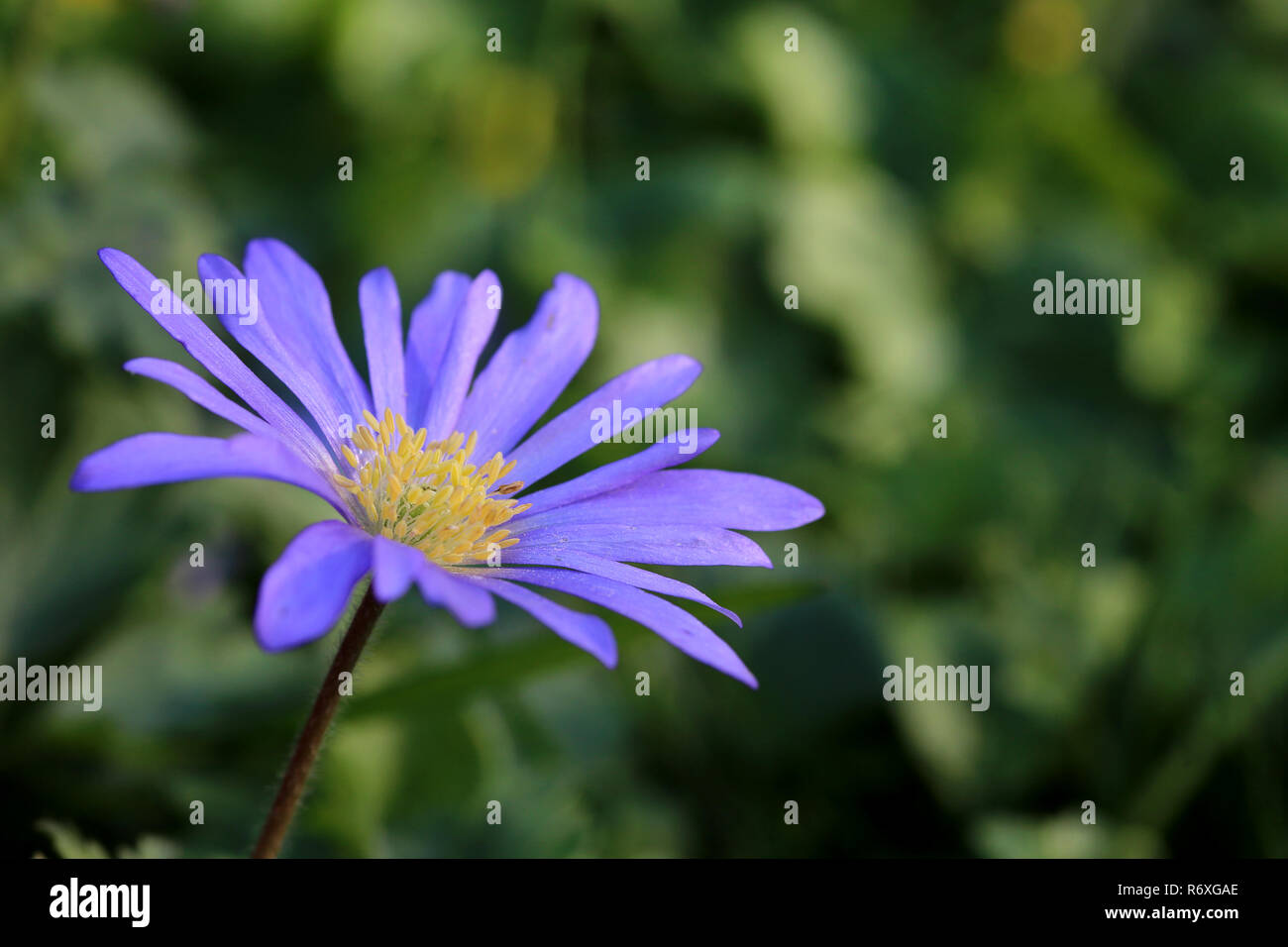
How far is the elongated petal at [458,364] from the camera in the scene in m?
1.76

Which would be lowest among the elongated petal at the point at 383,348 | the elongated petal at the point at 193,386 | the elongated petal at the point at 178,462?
the elongated petal at the point at 178,462

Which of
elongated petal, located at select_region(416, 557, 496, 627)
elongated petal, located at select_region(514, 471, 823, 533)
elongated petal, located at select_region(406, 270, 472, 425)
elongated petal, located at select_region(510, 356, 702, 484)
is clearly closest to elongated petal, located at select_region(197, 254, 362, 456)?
elongated petal, located at select_region(406, 270, 472, 425)

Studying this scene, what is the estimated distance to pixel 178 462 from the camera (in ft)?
3.83

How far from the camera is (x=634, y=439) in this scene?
2842 millimetres

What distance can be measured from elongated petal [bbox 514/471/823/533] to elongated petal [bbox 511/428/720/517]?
0.02 meters

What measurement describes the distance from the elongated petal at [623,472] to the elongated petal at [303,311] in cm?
30

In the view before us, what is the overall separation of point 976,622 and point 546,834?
1.36 meters

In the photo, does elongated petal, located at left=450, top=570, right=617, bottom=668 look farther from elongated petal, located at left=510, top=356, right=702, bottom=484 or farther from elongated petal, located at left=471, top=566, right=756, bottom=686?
elongated petal, located at left=510, top=356, right=702, bottom=484

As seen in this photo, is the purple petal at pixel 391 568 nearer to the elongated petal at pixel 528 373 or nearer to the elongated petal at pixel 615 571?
the elongated petal at pixel 615 571

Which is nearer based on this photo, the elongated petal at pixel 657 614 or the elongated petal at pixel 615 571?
the elongated petal at pixel 657 614

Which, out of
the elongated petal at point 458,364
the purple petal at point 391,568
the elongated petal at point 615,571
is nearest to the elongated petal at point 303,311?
the elongated petal at point 458,364

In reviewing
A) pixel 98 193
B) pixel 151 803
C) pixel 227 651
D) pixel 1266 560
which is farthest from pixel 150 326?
pixel 1266 560

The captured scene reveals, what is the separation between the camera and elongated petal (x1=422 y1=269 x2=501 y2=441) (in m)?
1.76
